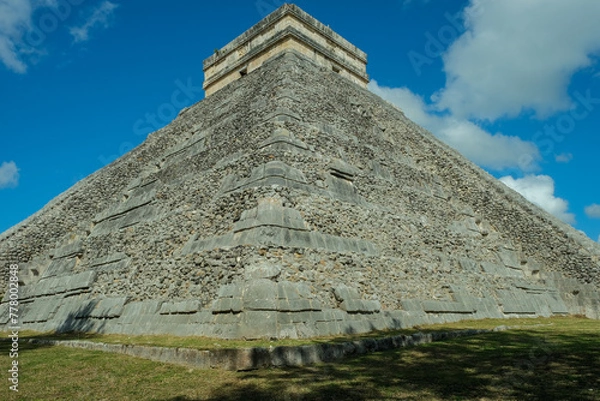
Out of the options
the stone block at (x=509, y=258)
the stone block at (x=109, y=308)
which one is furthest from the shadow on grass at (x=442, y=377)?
the stone block at (x=509, y=258)

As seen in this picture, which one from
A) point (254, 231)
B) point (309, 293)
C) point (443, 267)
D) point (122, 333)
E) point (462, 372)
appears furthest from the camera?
point (443, 267)

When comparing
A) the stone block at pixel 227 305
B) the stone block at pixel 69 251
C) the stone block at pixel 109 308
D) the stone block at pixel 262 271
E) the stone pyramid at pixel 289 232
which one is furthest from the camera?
the stone block at pixel 69 251

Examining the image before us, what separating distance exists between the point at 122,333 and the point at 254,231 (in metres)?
4.51

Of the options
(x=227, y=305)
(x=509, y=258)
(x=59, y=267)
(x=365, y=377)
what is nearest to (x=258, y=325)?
(x=227, y=305)

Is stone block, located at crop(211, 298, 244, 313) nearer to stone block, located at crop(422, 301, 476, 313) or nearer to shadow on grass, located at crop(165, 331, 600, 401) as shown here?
shadow on grass, located at crop(165, 331, 600, 401)

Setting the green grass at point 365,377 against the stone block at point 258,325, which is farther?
the stone block at point 258,325

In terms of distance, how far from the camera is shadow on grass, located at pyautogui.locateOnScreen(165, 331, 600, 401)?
4684mm

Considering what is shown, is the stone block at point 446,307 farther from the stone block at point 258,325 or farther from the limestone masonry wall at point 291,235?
the stone block at point 258,325

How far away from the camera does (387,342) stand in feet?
24.7

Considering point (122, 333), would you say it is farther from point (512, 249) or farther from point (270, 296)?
point (512, 249)

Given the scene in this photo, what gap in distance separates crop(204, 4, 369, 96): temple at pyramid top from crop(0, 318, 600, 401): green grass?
15.3 meters

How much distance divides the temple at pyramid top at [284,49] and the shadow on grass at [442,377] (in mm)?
15642

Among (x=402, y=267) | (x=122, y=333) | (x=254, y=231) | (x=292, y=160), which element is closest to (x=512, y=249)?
(x=402, y=267)

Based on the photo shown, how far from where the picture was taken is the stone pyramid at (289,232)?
921 cm
